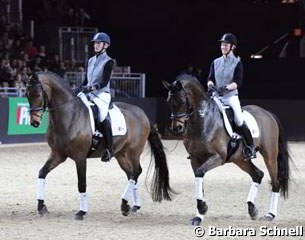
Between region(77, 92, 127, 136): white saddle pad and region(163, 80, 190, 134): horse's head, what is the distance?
138 centimetres

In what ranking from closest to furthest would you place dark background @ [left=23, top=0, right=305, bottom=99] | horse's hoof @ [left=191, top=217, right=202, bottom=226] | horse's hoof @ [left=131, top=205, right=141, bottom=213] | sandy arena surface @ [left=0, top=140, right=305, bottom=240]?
sandy arena surface @ [left=0, top=140, right=305, bottom=240], horse's hoof @ [left=191, top=217, right=202, bottom=226], horse's hoof @ [left=131, top=205, right=141, bottom=213], dark background @ [left=23, top=0, right=305, bottom=99]

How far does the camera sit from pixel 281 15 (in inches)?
1161

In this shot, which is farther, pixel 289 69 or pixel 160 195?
pixel 289 69

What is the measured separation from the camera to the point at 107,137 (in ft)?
35.1

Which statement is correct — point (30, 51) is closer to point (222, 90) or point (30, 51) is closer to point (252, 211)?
point (222, 90)

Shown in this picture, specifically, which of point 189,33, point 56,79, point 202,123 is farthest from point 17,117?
point 202,123

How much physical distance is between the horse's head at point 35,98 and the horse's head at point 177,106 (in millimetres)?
1708

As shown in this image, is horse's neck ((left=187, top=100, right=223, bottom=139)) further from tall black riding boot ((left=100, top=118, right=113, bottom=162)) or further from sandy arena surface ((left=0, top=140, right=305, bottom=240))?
tall black riding boot ((left=100, top=118, right=113, bottom=162))

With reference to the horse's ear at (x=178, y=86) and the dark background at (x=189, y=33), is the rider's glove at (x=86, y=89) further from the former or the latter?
the dark background at (x=189, y=33)

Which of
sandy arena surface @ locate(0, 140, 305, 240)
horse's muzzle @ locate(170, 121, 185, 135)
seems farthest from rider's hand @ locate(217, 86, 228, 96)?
sandy arena surface @ locate(0, 140, 305, 240)

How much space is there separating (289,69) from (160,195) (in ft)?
60.4

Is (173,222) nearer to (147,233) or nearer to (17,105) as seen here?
(147,233)

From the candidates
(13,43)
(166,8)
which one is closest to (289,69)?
(166,8)

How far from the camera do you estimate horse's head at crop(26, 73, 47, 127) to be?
10094mm
